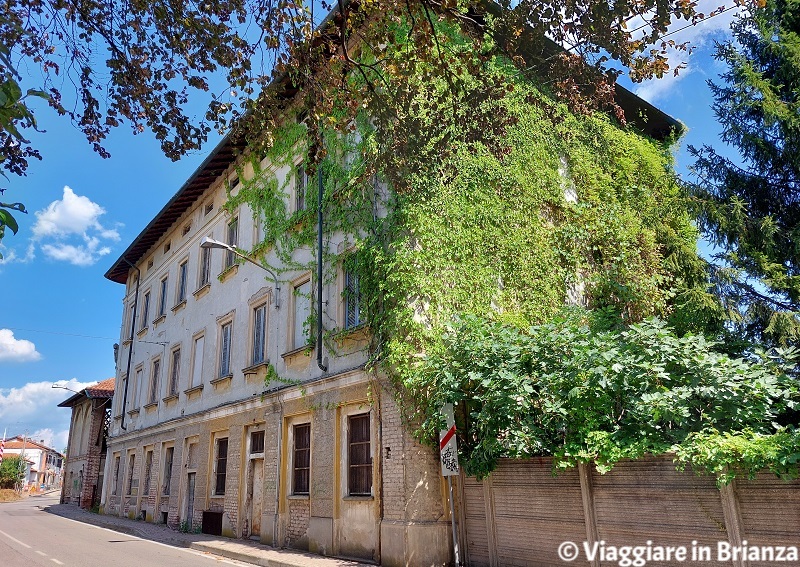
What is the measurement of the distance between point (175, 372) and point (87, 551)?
28.2ft

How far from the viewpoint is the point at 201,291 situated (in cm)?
2000

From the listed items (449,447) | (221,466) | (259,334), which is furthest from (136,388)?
(449,447)

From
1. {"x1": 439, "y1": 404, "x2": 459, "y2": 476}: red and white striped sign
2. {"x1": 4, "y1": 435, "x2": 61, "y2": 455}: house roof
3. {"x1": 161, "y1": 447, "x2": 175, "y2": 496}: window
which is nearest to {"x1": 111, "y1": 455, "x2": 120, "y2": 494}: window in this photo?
{"x1": 161, "y1": 447, "x2": 175, "y2": 496}: window

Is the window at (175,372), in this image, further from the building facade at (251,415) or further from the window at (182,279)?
the window at (182,279)

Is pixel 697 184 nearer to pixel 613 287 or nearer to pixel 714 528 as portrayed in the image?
pixel 613 287

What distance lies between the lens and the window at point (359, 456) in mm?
11508

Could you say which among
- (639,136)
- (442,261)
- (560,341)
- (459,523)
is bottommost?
(459,523)

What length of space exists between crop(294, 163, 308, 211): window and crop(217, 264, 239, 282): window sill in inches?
138

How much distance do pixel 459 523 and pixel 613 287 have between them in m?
7.10

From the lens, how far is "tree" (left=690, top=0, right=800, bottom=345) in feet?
37.0

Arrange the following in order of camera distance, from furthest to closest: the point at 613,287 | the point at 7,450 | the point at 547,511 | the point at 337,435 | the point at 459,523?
the point at 7,450 < the point at 613,287 < the point at 337,435 < the point at 459,523 < the point at 547,511

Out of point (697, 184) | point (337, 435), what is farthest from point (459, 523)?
point (697, 184)

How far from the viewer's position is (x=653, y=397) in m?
7.76

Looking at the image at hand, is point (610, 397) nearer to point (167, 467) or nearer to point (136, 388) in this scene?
point (167, 467)
